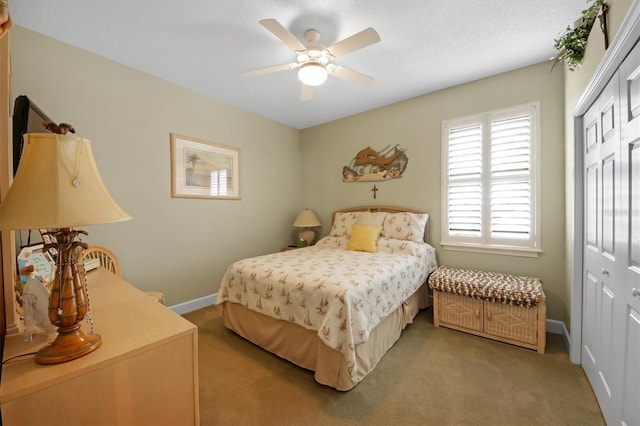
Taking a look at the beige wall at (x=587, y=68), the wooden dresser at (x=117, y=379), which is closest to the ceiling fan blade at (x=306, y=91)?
the beige wall at (x=587, y=68)

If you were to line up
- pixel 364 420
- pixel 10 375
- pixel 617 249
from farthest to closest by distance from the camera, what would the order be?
pixel 364 420
pixel 617 249
pixel 10 375

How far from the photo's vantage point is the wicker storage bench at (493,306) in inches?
90.2

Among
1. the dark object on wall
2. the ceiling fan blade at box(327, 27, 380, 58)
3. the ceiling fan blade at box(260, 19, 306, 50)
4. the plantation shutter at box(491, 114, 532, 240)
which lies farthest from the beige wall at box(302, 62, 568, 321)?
the dark object on wall

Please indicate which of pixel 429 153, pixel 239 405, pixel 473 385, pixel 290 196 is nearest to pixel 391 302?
pixel 473 385

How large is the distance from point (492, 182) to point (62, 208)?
11.4 feet

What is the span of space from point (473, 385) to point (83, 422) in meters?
2.19

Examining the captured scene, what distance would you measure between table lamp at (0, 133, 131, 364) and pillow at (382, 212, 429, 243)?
9.82 feet

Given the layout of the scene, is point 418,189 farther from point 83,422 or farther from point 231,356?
point 83,422

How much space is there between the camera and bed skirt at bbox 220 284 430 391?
6.02 feet

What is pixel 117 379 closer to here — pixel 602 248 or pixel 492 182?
pixel 602 248

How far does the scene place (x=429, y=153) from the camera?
343cm

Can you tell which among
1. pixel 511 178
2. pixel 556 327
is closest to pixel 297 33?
pixel 511 178

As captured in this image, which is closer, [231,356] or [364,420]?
[364,420]

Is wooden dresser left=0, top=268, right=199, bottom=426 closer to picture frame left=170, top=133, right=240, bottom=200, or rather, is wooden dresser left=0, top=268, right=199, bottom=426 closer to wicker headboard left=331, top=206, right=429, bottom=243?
picture frame left=170, top=133, right=240, bottom=200
